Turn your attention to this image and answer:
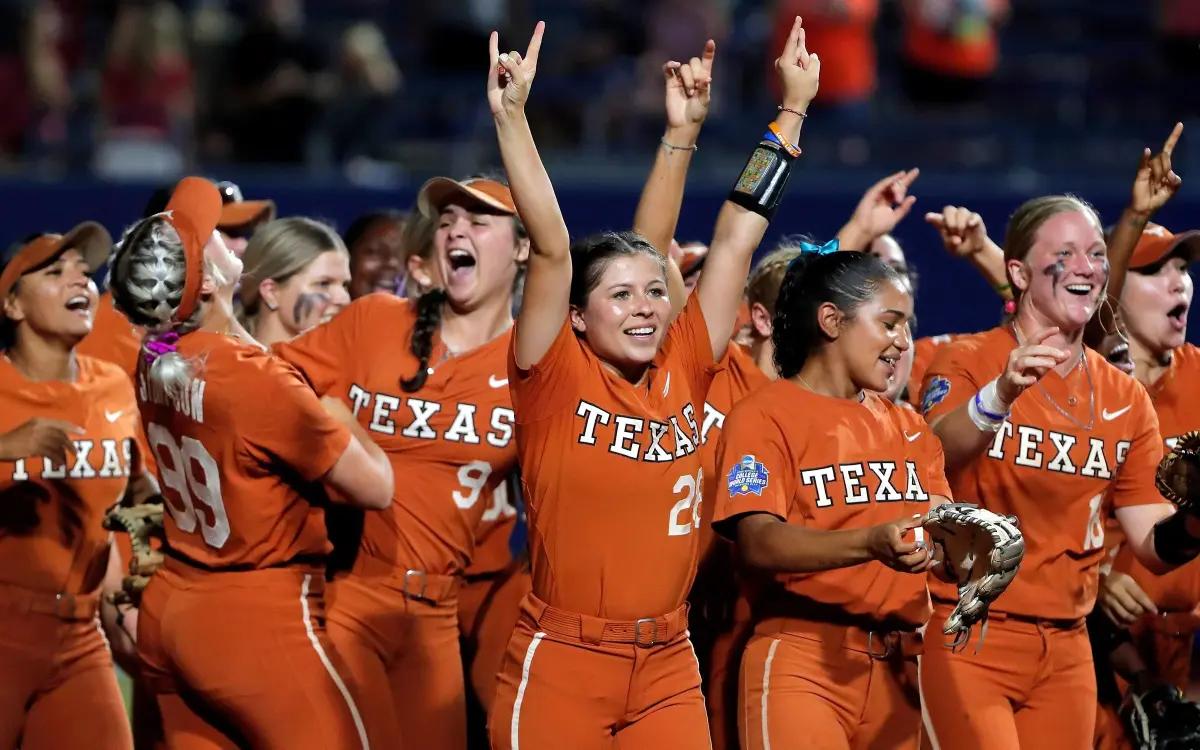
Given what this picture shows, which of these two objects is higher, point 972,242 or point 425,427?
point 972,242

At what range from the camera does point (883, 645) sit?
14.7 feet

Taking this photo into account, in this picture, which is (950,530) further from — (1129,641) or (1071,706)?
(1129,641)

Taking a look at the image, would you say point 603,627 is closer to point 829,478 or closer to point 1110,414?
point 829,478

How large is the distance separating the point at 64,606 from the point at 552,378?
201 centimetres

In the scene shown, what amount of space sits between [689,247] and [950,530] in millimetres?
Result: 2589

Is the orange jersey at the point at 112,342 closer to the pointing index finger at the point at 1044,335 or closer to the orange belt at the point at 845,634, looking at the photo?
the orange belt at the point at 845,634

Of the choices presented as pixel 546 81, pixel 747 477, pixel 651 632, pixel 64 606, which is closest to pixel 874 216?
pixel 747 477

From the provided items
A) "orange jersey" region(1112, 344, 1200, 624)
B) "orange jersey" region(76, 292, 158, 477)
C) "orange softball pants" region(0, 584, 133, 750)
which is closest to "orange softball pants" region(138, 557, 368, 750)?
"orange softball pants" region(0, 584, 133, 750)

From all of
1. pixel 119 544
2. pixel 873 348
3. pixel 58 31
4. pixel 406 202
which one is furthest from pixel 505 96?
pixel 58 31

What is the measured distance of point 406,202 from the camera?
A: 31.1 ft

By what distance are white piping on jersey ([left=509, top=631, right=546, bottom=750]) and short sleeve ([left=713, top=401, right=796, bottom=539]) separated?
1.82ft

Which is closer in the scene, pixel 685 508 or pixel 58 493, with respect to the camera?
pixel 685 508

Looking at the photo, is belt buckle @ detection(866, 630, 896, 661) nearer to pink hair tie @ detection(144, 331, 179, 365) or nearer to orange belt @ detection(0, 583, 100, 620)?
pink hair tie @ detection(144, 331, 179, 365)

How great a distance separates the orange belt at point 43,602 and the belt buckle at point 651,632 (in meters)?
2.04
